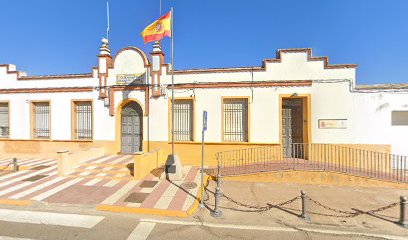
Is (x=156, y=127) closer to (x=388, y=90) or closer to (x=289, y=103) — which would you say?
(x=289, y=103)

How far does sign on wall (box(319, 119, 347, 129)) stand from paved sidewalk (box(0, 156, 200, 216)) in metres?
6.84

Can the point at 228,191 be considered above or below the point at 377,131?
below

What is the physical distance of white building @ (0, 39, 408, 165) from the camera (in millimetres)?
9953

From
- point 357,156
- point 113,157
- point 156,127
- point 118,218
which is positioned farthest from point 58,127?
point 357,156

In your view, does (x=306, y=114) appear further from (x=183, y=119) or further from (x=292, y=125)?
(x=183, y=119)

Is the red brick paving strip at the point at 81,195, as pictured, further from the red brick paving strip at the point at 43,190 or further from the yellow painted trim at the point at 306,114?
the yellow painted trim at the point at 306,114

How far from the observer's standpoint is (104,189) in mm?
7309

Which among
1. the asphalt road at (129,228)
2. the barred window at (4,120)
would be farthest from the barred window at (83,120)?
the asphalt road at (129,228)

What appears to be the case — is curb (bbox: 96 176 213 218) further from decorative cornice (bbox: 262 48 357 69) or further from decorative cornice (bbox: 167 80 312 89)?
decorative cornice (bbox: 262 48 357 69)

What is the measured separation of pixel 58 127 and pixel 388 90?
1832cm

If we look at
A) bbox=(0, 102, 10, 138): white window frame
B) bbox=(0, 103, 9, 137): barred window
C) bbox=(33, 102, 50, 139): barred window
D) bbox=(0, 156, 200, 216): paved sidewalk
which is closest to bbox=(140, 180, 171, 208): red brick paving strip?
bbox=(0, 156, 200, 216): paved sidewalk

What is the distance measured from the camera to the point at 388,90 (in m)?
9.75

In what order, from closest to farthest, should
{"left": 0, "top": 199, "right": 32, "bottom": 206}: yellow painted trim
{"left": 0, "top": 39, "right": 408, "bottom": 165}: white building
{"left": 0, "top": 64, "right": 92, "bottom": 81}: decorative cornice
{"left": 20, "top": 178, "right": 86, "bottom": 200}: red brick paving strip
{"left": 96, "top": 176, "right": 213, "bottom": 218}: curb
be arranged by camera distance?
1. {"left": 96, "top": 176, "right": 213, "bottom": 218}: curb
2. {"left": 0, "top": 199, "right": 32, "bottom": 206}: yellow painted trim
3. {"left": 20, "top": 178, "right": 86, "bottom": 200}: red brick paving strip
4. {"left": 0, "top": 39, "right": 408, "bottom": 165}: white building
5. {"left": 0, "top": 64, "right": 92, "bottom": 81}: decorative cornice

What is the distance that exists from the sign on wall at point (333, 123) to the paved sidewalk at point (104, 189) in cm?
684
